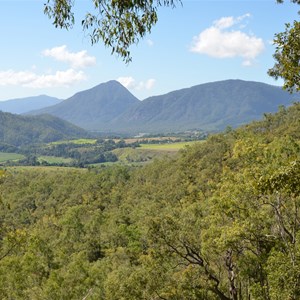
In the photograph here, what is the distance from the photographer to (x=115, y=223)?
212 feet

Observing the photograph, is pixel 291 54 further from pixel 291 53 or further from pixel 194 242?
pixel 194 242

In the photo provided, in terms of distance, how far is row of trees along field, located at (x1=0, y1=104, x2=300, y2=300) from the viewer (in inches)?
554

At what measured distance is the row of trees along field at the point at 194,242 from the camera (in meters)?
14.1

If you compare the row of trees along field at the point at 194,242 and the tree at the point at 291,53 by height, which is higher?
the tree at the point at 291,53

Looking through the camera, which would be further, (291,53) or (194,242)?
(194,242)

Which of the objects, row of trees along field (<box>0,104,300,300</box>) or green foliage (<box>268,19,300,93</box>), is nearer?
green foliage (<box>268,19,300,93</box>)

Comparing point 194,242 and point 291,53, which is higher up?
point 291,53

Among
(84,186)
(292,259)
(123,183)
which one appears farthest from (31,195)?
(292,259)

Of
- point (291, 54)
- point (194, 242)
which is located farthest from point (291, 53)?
point (194, 242)

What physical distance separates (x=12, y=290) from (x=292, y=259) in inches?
988

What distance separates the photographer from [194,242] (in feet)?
62.1

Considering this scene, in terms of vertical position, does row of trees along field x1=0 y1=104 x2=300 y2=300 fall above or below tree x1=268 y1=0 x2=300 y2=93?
below

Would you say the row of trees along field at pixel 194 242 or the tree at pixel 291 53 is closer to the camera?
the tree at pixel 291 53

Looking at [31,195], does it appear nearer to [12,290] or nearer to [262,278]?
[12,290]
